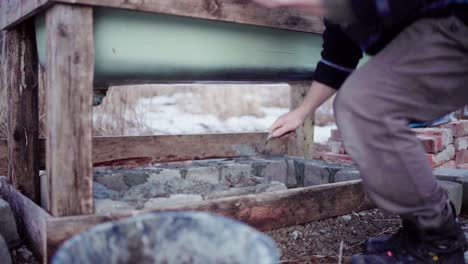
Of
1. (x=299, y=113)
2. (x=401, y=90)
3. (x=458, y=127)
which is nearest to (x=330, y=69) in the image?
(x=299, y=113)

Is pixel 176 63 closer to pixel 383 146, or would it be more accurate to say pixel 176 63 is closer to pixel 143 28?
pixel 143 28

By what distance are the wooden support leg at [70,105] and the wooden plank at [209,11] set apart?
0.25 feet

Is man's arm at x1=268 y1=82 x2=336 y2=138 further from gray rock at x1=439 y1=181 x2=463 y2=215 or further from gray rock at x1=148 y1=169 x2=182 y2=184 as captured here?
gray rock at x1=439 y1=181 x2=463 y2=215

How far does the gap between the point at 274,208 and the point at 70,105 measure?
0.87 meters

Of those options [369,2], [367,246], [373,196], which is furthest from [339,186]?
[369,2]

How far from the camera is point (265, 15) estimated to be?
187 centimetres

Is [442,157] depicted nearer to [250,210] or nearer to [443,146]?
[443,146]

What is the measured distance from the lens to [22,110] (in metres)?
2.01

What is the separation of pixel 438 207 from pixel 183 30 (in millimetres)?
1081

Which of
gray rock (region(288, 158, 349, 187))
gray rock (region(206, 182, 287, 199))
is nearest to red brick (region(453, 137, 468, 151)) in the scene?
gray rock (region(288, 158, 349, 187))

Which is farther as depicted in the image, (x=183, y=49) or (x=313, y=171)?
(x=313, y=171)

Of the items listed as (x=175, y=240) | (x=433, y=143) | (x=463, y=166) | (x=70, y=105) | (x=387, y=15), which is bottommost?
(x=463, y=166)

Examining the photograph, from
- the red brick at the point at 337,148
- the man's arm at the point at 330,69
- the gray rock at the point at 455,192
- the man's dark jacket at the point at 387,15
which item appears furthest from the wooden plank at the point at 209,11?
the red brick at the point at 337,148

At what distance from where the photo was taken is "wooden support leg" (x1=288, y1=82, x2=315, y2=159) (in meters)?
3.03
